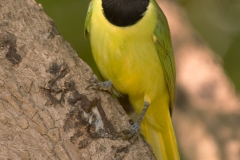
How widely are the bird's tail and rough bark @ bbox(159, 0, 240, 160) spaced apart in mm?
962

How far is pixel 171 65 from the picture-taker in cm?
383

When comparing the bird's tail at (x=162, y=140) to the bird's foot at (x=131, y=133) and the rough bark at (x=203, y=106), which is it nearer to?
the bird's foot at (x=131, y=133)

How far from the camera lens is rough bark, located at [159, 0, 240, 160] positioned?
4848 millimetres

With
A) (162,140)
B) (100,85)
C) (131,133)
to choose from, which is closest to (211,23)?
(162,140)

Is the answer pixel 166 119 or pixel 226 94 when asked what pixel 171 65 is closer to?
pixel 166 119

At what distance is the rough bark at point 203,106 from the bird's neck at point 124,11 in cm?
149

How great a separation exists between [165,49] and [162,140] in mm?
731

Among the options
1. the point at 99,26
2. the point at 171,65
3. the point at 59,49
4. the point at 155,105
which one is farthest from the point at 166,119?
the point at 59,49

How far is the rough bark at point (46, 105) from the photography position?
2914 mm

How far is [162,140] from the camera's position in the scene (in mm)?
4004

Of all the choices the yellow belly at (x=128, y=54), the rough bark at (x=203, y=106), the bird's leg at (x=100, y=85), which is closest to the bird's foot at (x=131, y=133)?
the bird's leg at (x=100, y=85)

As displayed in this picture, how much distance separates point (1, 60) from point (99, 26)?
0.83 metres

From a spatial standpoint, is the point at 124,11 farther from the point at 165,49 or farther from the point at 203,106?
the point at 203,106

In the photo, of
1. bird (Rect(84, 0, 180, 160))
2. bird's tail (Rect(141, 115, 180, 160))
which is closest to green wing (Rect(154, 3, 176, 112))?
bird (Rect(84, 0, 180, 160))
